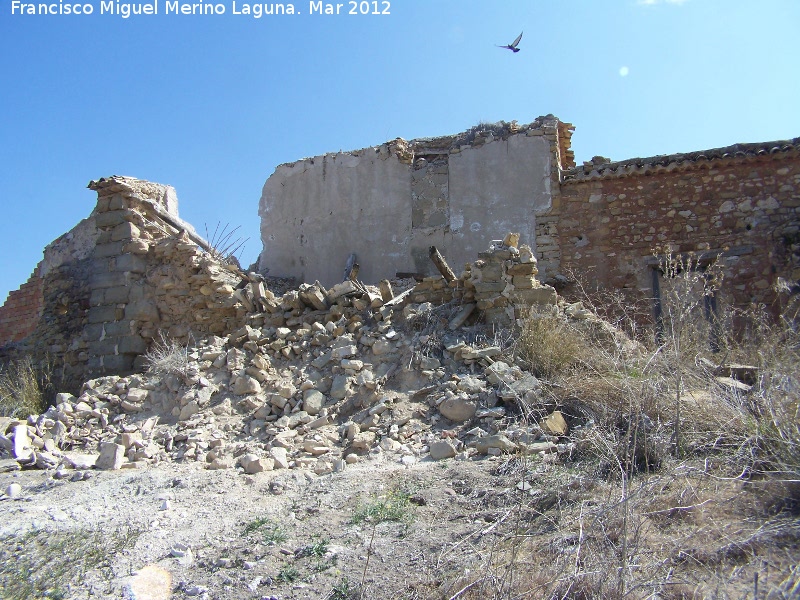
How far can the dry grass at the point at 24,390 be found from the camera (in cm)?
750

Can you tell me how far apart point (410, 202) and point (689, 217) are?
4961 millimetres

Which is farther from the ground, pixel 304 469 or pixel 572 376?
pixel 572 376

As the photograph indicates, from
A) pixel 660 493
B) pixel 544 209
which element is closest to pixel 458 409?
pixel 660 493

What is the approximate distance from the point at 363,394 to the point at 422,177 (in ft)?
24.5

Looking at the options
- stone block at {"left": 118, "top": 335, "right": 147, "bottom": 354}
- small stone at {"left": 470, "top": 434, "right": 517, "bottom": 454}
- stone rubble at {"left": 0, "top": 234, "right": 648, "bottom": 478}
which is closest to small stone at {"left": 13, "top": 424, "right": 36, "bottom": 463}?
stone rubble at {"left": 0, "top": 234, "right": 648, "bottom": 478}

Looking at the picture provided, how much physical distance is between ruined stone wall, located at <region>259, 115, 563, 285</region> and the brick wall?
542 centimetres

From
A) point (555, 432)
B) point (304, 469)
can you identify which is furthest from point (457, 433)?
point (304, 469)

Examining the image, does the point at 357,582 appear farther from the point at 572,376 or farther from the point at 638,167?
the point at 638,167

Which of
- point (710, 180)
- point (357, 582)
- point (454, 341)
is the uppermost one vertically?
point (710, 180)

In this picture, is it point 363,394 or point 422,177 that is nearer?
point 363,394

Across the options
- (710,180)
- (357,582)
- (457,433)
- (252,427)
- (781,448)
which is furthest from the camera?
(710,180)

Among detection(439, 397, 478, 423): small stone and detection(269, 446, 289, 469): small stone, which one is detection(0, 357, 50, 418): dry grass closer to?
detection(269, 446, 289, 469): small stone

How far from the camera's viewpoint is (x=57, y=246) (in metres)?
15.3

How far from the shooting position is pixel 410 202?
12836 mm
